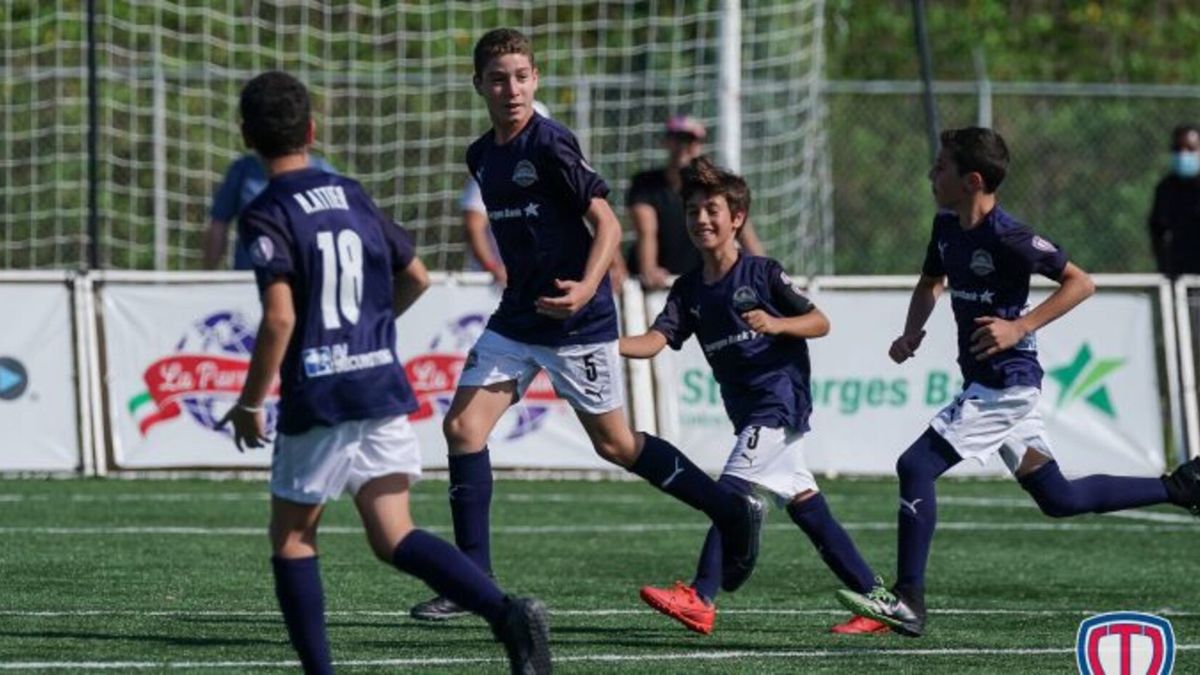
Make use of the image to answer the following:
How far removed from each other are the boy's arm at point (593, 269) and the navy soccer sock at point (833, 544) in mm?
1095

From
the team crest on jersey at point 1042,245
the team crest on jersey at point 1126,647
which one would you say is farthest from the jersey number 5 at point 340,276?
the team crest on jersey at point 1042,245

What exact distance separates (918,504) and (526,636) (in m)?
2.25

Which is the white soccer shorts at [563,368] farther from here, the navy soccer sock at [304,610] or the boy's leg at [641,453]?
the navy soccer sock at [304,610]

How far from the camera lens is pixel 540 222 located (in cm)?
836

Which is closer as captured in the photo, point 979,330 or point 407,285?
point 407,285

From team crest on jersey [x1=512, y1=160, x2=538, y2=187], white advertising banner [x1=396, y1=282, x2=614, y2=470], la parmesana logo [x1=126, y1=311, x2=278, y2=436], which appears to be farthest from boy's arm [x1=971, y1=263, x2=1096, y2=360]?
la parmesana logo [x1=126, y1=311, x2=278, y2=436]

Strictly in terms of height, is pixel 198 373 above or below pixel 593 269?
below

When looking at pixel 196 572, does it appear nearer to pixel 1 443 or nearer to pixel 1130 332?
pixel 1 443

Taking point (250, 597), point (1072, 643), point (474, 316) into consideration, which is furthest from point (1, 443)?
point (1072, 643)

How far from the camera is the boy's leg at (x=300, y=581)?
6340 mm

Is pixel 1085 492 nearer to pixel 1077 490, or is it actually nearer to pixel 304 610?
pixel 1077 490

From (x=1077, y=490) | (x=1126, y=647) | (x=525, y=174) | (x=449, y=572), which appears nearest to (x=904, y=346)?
(x=1077, y=490)

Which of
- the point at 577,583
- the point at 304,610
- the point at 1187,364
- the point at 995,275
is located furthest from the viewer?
the point at 1187,364

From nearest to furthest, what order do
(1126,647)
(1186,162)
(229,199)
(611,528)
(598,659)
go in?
1. (1126,647)
2. (598,659)
3. (611,528)
4. (229,199)
5. (1186,162)
